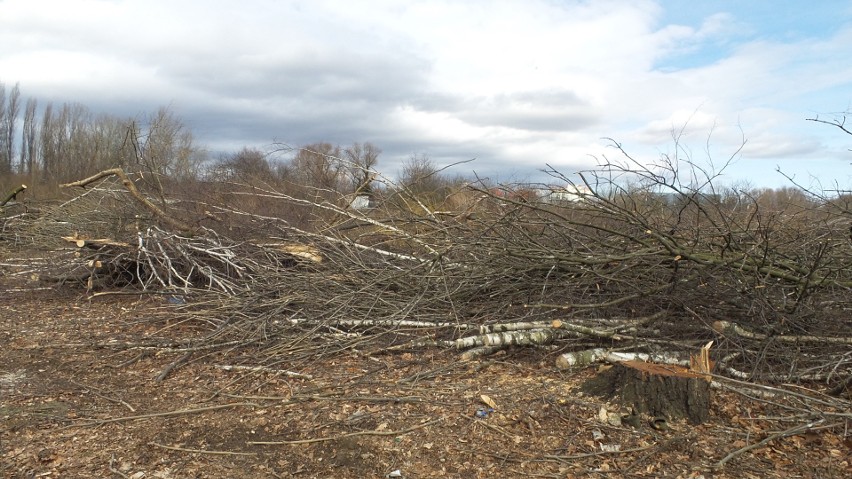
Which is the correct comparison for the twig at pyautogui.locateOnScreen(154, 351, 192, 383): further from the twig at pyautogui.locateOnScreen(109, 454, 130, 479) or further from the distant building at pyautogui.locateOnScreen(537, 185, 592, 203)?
the distant building at pyautogui.locateOnScreen(537, 185, 592, 203)

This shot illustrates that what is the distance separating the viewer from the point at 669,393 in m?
3.23

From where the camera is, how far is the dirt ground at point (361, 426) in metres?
2.80

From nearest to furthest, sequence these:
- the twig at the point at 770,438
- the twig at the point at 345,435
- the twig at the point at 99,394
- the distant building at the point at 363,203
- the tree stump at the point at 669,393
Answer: the twig at the point at 770,438 < the twig at the point at 345,435 < the tree stump at the point at 669,393 < the twig at the point at 99,394 < the distant building at the point at 363,203

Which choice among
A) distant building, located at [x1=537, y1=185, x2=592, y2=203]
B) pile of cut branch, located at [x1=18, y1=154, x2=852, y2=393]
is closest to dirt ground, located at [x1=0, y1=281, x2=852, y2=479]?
pile of cut branch, located at [x1=18, y1=154, x2=852, y2=393]

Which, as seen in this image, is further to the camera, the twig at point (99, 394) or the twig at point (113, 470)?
the twig at point (99, 394)

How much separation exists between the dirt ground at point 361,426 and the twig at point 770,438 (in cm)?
4

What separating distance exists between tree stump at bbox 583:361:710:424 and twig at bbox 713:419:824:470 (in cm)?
35

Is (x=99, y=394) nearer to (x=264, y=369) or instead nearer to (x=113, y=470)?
(x=264, y=369)

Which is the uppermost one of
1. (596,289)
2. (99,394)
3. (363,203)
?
(363,203)

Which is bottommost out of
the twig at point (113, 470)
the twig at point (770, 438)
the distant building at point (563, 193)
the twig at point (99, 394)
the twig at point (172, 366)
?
the twig at point (99, 394)

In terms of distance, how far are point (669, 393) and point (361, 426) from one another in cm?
179

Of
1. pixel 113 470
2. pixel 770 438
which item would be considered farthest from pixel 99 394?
pixel 770 438

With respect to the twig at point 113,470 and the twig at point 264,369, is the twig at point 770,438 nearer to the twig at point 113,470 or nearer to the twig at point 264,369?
the twig at point 264,369

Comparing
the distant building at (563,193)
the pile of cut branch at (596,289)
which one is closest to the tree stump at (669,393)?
the pile of cut branch at (596,289)
